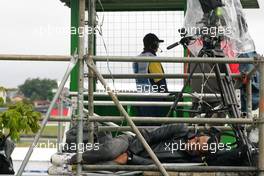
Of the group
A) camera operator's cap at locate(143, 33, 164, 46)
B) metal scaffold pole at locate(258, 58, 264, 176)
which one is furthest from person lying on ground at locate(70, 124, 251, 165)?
camera operator's cap at locate(143, 33, 164, 46)

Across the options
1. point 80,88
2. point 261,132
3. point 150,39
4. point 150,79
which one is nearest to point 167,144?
point 261,132

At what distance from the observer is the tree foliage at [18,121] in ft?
19.0

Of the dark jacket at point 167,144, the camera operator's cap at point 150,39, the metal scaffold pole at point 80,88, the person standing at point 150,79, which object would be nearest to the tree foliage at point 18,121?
the metal scaffold pole at point 80,88

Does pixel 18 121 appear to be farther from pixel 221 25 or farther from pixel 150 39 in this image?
pixel 150 39

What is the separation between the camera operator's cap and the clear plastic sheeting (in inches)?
74.2

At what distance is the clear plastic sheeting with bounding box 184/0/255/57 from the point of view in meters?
6.52

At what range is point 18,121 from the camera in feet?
19.0

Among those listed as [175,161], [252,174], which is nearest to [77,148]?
[175,161]

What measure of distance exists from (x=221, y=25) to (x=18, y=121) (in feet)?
6.96

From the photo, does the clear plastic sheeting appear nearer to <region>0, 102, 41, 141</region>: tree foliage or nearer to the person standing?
the person standing

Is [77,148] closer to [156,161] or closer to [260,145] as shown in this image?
[156,161]

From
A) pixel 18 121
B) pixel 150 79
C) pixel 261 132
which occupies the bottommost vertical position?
pixel 261 132

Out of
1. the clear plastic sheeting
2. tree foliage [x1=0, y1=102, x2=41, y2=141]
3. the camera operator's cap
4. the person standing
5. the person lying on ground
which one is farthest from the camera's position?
the camera operator's cap

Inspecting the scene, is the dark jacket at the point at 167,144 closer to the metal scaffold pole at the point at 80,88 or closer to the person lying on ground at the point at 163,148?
the person lying on ground at the point at 163,148
